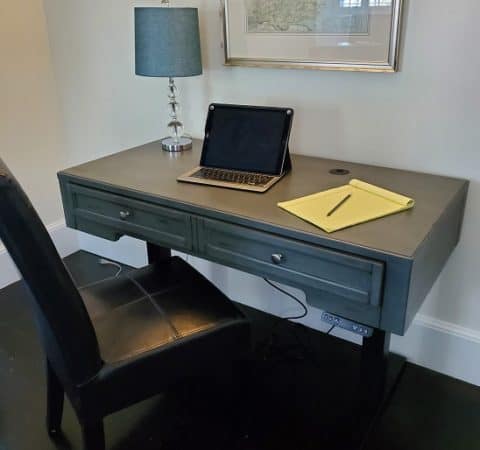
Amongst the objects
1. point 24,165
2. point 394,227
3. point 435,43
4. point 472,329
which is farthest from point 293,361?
point 24,165

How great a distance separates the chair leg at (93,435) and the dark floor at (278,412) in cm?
27

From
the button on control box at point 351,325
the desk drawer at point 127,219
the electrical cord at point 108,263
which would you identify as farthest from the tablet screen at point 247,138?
the electrical cord at point 108,263

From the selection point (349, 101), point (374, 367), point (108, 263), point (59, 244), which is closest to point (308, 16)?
point (349, 101)

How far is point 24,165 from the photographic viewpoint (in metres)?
2.41

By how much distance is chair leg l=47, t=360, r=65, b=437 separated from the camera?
4.87 feet

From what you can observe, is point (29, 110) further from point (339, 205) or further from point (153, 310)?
point (339, 205)

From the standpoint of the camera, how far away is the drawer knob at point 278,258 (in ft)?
4.22

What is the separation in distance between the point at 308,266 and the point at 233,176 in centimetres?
46

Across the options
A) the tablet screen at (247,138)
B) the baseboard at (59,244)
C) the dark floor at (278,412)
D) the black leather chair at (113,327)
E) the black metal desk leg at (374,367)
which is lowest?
the dark floor at (278,412)

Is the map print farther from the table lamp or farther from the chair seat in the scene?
the chair seat

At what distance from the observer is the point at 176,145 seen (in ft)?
6.17

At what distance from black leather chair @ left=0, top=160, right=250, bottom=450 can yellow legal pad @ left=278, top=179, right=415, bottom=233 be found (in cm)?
37

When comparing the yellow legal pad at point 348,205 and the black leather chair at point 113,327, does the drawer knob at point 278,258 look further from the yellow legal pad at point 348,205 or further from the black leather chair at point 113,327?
the black leather chair at point 113,327

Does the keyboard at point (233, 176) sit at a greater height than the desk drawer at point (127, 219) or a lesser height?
greater
